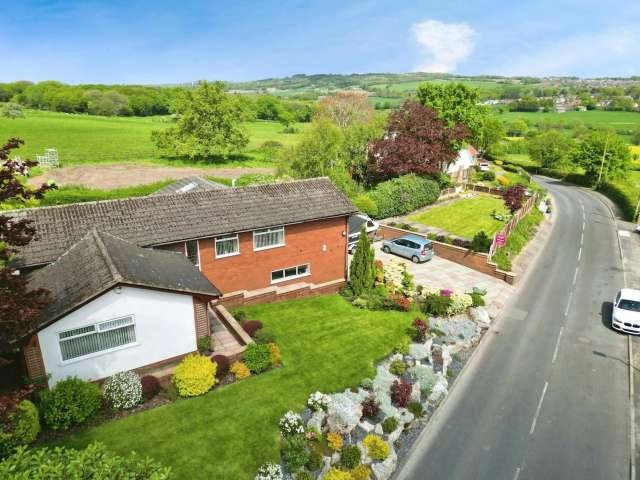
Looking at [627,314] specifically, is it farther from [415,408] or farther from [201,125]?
[201,125]

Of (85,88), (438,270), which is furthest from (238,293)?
(85,88)

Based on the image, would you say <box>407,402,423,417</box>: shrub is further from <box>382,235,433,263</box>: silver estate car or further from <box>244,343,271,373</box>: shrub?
<box>382,235,433,263</box>: silver estate car

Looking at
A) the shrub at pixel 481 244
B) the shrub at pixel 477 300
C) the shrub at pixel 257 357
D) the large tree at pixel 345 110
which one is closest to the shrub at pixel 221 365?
the shrub at pixel 257 357

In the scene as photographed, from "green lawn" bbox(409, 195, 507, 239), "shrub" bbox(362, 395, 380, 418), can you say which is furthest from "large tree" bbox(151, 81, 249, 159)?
"shrub" bbox(362, 395, 380, 418)

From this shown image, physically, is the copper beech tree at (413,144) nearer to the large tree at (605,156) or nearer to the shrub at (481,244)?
the shrub at (481,244)

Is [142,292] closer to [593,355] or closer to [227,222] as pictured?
[227,222]

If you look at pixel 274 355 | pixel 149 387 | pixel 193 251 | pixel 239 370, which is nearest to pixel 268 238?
pixel 193 251
